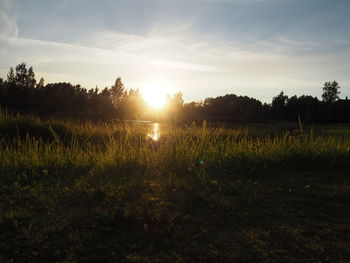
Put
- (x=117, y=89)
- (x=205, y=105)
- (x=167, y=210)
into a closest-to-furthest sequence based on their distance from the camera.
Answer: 1. (x=167, y=210)
2. (x=205, y=105)
3. (x=117, y=89)

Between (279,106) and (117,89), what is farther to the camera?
(117,89)

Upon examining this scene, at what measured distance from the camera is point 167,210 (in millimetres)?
3047

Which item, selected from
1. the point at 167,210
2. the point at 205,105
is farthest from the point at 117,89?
the point at 167,210

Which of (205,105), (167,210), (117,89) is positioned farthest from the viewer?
(117,89)

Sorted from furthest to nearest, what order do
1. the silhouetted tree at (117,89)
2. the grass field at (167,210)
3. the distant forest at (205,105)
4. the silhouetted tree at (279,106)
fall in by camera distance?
the silhouetted tree at (117,89)
the silhouetted tree at (279,106)
the distant forest at (205,105)
the grass field at (167,210)

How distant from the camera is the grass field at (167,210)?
2.28 metres

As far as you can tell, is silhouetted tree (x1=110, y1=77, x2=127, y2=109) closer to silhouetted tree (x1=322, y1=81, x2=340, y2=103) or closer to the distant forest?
the distant forest

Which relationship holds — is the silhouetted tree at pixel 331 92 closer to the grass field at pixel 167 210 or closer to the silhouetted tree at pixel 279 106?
the silhouetted tree at pixel 279 106

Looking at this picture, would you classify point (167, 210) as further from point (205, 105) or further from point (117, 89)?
point (117, 89)

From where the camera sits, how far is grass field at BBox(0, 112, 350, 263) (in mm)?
2283

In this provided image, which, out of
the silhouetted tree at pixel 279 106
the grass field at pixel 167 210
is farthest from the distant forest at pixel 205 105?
the grass field at pixel 167 210

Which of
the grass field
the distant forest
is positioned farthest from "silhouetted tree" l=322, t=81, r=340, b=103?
the grass field

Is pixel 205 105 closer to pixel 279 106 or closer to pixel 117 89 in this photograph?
pixel 279 106

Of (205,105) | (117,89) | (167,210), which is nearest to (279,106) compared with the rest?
(205,105)
